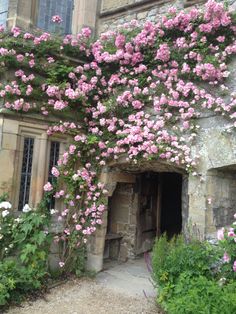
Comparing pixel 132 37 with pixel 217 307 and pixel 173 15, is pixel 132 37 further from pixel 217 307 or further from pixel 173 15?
pixel 217 307

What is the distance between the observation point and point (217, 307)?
3047mm

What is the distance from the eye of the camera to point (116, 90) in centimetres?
552

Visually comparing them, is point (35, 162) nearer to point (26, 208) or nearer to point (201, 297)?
point (26, 208)

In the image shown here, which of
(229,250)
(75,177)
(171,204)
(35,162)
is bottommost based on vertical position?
(229,250)

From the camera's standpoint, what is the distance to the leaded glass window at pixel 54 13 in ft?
19.6

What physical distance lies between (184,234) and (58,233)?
2.01 meters

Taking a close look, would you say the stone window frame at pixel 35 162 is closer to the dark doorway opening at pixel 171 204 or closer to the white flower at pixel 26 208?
the white flower at pixel 26 208

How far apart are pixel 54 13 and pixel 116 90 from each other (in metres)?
2.00

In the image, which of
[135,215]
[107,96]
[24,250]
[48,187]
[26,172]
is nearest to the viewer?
[24,250]

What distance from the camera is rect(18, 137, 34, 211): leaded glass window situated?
522 cm

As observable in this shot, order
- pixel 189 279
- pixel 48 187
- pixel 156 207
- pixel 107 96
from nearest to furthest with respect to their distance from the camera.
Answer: pixel 189 279 → pixel 48 187 → pixel 107 96 → pixel 156 207

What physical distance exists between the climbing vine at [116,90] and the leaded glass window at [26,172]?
1.23 ft

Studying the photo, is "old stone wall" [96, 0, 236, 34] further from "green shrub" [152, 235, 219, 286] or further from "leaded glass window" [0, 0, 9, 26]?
"green shrub" [152, 235, 219, 286]

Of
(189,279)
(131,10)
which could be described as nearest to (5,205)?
(189,279)
